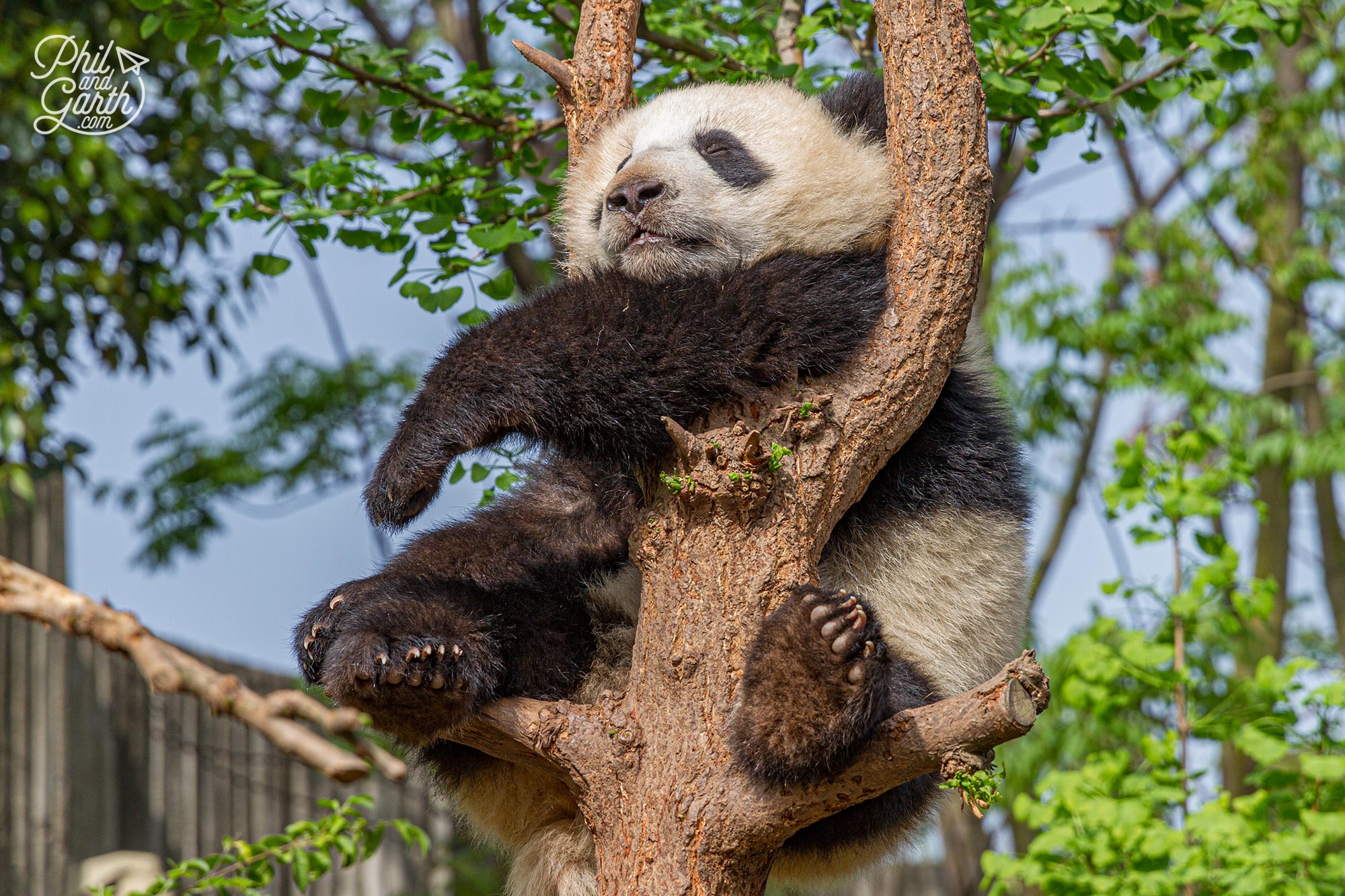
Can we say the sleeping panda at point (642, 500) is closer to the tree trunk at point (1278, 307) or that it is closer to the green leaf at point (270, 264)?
the green leaf at point (270, 264)

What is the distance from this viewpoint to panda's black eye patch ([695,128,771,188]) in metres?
3.18

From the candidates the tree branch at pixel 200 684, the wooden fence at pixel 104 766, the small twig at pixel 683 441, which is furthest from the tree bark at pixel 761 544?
the wooden fence at pixel 104 766

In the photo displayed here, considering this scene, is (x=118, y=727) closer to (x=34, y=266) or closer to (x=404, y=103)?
(x=34, y=266)

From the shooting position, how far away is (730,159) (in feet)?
10.6

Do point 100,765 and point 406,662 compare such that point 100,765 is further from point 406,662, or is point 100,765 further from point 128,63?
point 406,662

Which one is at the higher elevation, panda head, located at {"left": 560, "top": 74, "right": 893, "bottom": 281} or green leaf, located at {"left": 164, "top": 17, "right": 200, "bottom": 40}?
green leaf, located at {"left": 164, "top": 17, "right": 200, "bottom": 40}

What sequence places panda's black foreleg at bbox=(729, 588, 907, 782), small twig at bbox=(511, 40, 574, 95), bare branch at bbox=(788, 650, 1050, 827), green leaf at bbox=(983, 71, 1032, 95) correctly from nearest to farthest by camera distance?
1. bare branch at bbox=(788, 650, 1050, 827)
2. panda's black foreleg at bbox=(729, 588, 907, 782)
3. small twig at bbox=(511, 40, 574, 95)
4. green leaf at bbox=(983, 71, 1032, 95)

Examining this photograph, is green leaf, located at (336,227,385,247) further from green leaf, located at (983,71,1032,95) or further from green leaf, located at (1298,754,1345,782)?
green leaf, located at (1298,754,1345,782)

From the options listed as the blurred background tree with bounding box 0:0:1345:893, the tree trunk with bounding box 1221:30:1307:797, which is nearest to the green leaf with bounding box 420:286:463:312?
the blurred background tree with bounding box 0:0:1345:893

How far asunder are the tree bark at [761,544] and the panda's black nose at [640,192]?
72cm

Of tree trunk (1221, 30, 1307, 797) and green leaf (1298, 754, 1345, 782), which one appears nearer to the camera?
green leaf (1298, 754, 1345, 782)

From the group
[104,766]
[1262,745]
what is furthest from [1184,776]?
[104,766]

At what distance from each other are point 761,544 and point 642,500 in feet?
1.49

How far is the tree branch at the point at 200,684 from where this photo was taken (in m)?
1.87
